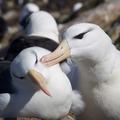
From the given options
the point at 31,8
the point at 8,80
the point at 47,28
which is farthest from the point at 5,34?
the point at 8,80

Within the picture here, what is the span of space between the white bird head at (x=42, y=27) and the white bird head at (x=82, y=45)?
3.17 m

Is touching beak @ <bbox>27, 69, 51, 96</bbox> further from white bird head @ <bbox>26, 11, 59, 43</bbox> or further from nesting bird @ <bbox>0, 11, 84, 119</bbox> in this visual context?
white bird head @ <bbox>26, 11, 59, 43</bbox>

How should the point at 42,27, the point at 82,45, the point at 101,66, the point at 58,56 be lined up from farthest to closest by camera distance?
the point at 42,27, the point at 101,66, the point at 58,56, the point at 82,45

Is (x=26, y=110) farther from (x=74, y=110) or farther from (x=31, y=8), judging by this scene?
(x=31, y=8)

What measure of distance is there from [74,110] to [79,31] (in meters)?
1.08

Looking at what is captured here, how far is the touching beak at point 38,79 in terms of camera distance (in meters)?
7.16

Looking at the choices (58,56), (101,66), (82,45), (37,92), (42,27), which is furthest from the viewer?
(42,27)

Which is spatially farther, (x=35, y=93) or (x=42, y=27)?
(x=42, y=27)

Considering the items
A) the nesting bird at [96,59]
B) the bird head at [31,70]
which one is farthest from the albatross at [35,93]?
the nesting bird at [96,59]

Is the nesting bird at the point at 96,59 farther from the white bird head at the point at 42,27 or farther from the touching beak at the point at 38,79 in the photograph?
the white bird head at the point at 42,27

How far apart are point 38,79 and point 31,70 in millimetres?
115

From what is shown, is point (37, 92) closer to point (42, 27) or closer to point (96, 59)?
point (96, 59)

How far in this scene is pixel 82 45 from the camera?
698 cm

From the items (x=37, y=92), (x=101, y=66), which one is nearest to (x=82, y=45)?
(x=101, y=66)
